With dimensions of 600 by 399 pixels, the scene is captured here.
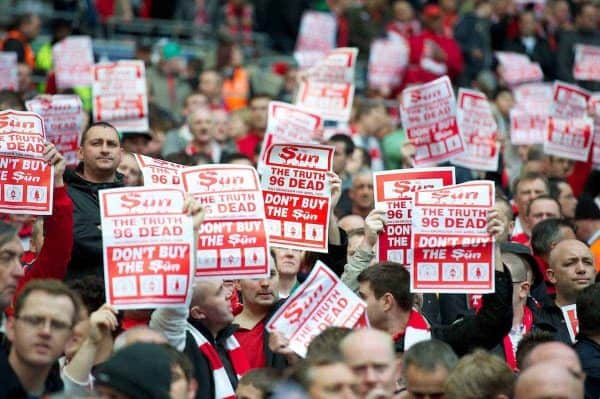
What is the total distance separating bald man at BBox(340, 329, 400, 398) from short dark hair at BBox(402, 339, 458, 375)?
0.53 metres

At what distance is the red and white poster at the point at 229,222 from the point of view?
8.94m

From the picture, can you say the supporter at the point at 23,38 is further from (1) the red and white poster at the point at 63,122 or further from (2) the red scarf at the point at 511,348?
(2) the red scarf at the point at 511,348

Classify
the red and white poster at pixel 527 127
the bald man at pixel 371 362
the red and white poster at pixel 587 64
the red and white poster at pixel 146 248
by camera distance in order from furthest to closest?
1. the red and white poster at pixel 587 64
2. the red and white poster at pixel 527 127
3. the red and white poster at pixel 146 248
4. the bald man at pixel 371 362

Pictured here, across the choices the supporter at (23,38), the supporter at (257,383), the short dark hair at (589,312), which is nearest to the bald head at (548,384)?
the supporter at (257,383)

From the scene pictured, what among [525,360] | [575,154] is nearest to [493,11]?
[575,154]

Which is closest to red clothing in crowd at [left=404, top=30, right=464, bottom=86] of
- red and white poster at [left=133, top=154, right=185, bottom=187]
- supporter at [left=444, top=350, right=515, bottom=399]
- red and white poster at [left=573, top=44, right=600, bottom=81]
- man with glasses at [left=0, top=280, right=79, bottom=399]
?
red and white poster at [left=573, top=44, right=600, bottom=81]

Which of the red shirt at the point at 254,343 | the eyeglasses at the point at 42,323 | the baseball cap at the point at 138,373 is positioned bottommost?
the red shirt at the point at 254,343

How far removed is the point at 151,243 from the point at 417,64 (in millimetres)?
14158

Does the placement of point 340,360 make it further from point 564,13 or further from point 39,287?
point 564,13

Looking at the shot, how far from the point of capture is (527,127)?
16391mm

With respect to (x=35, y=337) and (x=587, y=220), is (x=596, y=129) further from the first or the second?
(x=35, y=337)

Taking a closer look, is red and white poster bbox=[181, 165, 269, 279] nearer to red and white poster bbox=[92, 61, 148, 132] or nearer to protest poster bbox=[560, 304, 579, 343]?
protest poster bbox=[560, 304, 579, 343]

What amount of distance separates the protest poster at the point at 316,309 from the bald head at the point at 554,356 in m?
0.99

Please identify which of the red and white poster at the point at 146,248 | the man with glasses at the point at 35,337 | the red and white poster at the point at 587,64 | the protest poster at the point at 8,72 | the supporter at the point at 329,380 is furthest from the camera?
the red and white poster at the point at 587,64
